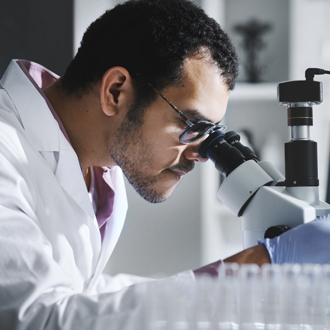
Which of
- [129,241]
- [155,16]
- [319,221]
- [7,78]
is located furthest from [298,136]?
[129,241]

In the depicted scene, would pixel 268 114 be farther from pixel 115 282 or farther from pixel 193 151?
pixel 115 282

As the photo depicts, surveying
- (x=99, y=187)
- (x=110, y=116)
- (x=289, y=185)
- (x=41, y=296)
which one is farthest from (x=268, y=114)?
(x=41, y=296)

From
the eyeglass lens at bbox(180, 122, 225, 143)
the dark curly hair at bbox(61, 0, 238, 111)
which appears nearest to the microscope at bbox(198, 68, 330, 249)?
the eyeglass lens at bbox(180, 122, 225, 143)

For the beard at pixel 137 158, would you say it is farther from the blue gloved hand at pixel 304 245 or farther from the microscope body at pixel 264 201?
the blue gloved hand at pixel 304 245

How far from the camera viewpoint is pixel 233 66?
1.07m

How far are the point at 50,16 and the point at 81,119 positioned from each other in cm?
101

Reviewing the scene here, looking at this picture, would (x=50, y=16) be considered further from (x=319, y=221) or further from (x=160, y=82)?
(x=319, y=221)

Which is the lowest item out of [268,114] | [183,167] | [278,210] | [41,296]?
[41,296]

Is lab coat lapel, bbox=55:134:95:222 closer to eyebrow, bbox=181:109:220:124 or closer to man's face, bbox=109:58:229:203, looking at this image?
man's face, bbox=109:58:229:203

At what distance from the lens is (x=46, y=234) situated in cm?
84

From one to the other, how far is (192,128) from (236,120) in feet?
4.19

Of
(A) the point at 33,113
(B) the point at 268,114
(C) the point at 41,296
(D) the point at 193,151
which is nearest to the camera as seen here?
(C) the point at 41,296

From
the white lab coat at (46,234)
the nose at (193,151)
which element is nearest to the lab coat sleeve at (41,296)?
the white lab coat at (46,234)

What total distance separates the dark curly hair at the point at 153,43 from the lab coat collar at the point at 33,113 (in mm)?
158
